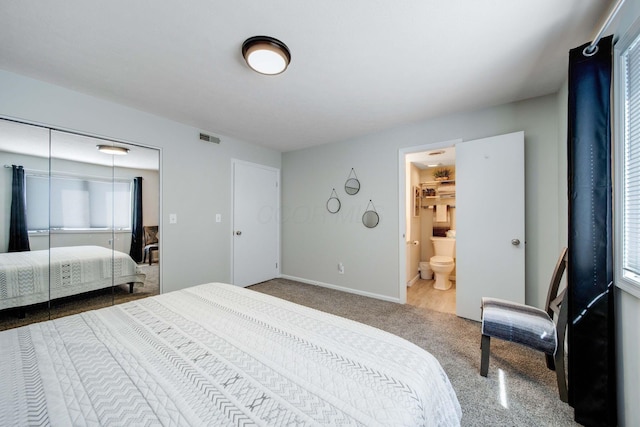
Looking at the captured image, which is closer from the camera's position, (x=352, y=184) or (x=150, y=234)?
(x=150, y=234)

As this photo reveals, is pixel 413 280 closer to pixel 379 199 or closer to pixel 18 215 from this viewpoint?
pixel 379 199

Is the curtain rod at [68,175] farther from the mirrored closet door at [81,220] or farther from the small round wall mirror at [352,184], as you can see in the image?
the small round wall mirror at [352,184]

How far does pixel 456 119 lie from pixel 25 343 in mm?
3839

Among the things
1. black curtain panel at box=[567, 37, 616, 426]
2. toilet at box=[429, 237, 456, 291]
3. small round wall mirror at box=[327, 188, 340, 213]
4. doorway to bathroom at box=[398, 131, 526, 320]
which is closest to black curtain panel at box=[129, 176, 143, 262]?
small round wall mirror at box=[327, 188, 340, 213]

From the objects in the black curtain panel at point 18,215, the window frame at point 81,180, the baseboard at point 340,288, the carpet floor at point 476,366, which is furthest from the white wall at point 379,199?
the black curtain panel at point 18,215

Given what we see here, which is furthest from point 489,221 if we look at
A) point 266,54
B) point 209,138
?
point 209,138

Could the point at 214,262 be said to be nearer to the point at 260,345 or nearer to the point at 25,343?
the point at 25,343

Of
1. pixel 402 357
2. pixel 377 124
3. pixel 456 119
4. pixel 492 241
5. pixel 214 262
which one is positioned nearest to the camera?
pixel 402 357

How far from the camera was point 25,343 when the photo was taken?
1062 mm

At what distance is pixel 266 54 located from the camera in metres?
1.68

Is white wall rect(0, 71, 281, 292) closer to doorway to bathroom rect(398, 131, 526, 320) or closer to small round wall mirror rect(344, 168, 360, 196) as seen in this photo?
small round wall mirror rect(344, 168, 360, 196)

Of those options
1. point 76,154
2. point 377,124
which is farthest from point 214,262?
point 377,124

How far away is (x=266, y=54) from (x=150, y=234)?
2.41 m

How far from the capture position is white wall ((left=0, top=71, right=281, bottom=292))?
6.95 feet
